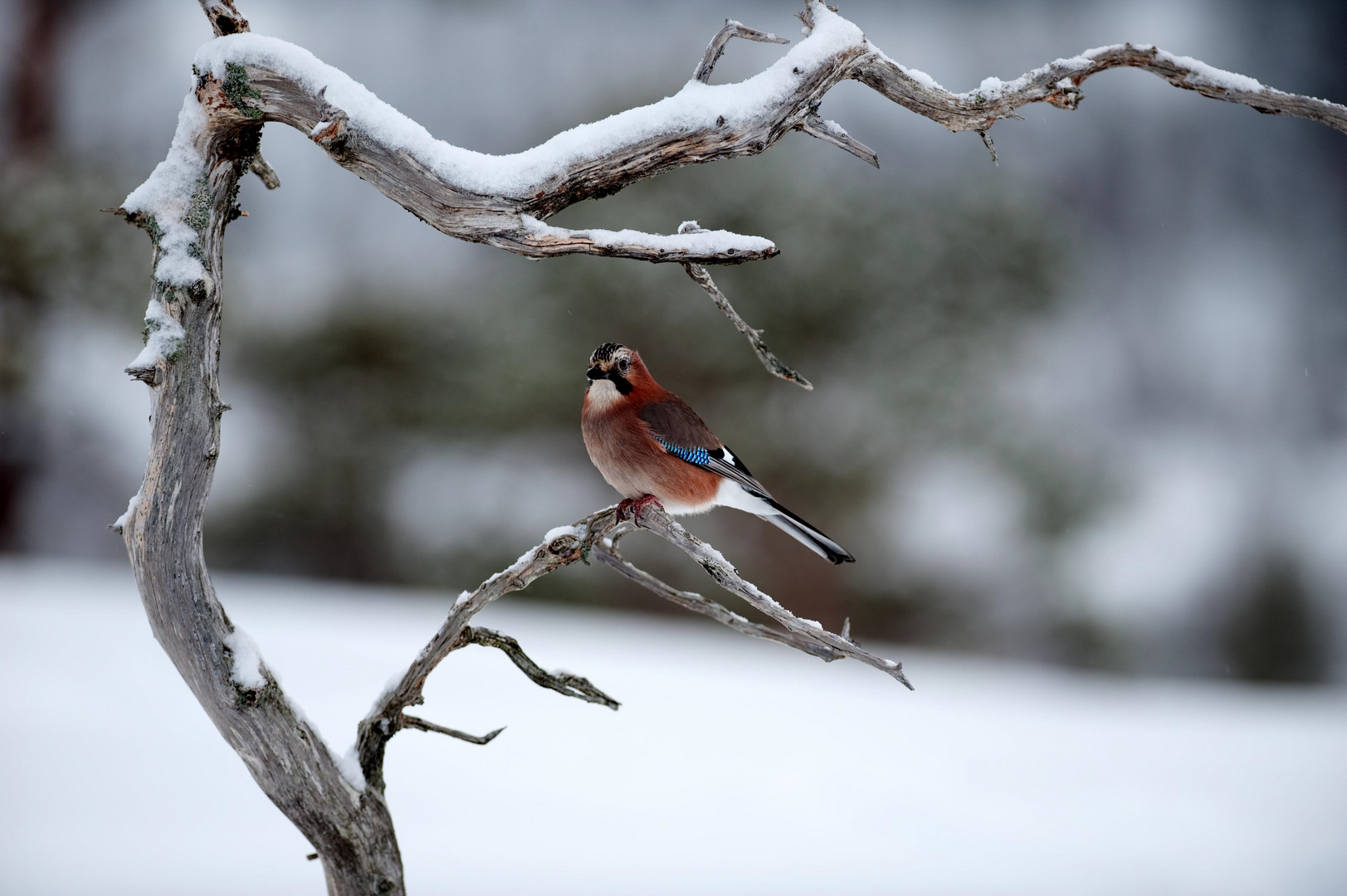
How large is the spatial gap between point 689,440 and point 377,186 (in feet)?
2.86

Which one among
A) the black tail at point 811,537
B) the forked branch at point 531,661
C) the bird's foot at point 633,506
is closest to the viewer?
the forked branch at point 531,661

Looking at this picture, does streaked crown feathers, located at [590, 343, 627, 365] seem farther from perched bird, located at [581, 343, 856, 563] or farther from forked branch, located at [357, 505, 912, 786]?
forked branch, located at [357, 505, 912, 786]

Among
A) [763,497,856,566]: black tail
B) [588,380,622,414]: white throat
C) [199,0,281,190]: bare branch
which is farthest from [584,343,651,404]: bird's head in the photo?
[199,0,281,190]: bare branch

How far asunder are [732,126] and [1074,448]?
14.5 feet

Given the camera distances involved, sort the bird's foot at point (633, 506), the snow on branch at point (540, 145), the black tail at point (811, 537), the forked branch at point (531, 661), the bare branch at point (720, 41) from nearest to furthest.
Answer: the snow on branch at point (540, 145), the bare branch at point (720, 41), the forked branch at point (531, 661), the bird's foot at point (633, 506), the black tail at point (811, 537)

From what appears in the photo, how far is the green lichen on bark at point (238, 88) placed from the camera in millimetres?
1383

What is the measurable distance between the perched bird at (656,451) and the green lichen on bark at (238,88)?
2.56 feet

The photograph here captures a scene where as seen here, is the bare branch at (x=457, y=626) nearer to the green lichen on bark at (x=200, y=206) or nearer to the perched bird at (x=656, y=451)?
the perched bird at (x=656, y=451)

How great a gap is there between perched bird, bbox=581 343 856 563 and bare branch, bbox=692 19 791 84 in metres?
0.63

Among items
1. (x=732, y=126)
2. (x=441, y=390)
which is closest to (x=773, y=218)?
(x=441, y=390)

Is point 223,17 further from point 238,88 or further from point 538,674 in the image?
point 538,674

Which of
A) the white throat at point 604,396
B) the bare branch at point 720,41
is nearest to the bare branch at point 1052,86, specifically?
the bare branch at point 720,41

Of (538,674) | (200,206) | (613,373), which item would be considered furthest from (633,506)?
(200,206)

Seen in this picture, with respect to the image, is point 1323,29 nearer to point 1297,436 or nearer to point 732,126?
point 1297,436
